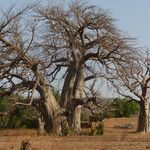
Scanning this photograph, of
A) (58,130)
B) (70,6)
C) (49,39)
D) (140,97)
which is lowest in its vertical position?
(58,130)

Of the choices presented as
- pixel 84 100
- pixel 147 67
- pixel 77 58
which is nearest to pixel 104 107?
pixel 84 100

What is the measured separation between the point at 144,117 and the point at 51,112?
9.07m

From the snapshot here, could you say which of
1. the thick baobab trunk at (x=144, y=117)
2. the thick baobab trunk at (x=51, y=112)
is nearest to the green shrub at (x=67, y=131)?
the thick baobab trunk at (x=51, y=112)

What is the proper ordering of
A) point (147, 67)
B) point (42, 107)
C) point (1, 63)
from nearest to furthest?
point (1, 63) → point (42, 107) → point (147, 67)

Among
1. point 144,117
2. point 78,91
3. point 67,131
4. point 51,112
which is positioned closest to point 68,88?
point 78,91

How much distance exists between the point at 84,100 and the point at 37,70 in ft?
11.2

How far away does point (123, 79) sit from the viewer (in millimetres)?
27281

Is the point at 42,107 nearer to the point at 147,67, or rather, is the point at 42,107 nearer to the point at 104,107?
the point at 104,107

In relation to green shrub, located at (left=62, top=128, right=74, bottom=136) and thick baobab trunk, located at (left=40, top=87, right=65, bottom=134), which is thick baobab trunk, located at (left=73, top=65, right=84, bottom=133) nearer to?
thick baobab trunk, located at (left=40, top=87, right=65, bottom=134)

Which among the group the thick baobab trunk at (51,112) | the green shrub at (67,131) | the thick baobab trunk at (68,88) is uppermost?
the thick baobab trunk at (68,88)

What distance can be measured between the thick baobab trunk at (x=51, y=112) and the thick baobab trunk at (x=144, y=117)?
25.4 ft

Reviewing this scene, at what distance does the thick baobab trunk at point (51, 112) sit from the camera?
26.6m

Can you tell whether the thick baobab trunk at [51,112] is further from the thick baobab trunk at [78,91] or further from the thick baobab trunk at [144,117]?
the thick baobab trunk at [144,117]

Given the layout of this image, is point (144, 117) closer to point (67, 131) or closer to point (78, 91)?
point (78, 91)
